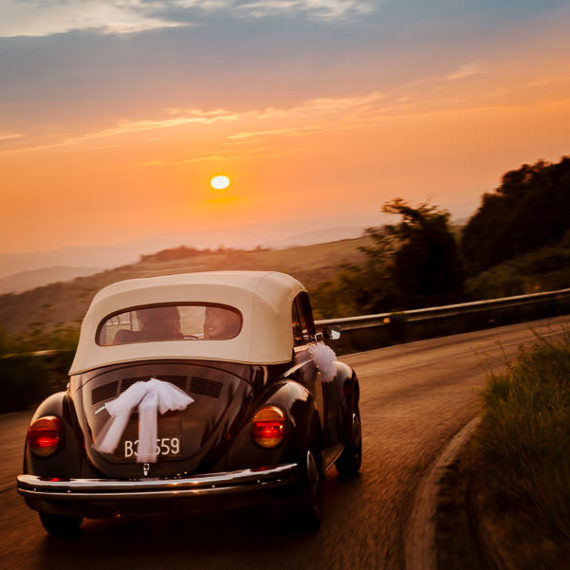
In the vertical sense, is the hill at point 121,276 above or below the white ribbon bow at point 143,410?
below

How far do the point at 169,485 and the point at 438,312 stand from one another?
19.6 m

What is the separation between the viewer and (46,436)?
5.57 meters

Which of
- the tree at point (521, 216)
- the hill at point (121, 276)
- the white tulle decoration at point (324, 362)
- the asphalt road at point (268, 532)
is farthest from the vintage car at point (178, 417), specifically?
the tree at point (521, 216)

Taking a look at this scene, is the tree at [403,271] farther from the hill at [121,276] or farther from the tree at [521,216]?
the tree at [521,216]

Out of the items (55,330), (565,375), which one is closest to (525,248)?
Result: (55,330)

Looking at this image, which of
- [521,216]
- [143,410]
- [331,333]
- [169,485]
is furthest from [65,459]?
[521,216]

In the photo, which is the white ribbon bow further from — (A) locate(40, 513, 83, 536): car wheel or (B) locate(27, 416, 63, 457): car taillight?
(A) locate(40, 513, 83, 536): car wheel

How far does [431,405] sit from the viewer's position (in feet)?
37.7

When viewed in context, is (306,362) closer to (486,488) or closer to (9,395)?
(486,488)

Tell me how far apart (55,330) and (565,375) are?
30.7ft

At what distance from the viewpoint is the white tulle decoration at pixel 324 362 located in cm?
715

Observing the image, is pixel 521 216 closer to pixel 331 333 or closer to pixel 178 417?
pixel 331 333

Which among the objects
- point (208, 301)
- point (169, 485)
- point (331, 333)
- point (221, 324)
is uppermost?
point (208, 301)

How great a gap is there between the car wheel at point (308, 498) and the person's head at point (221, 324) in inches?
37.8
